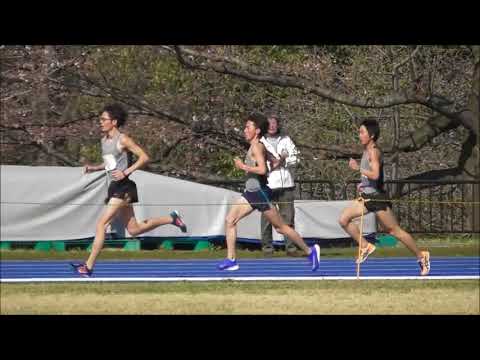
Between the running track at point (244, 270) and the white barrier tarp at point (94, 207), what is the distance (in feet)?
6.45

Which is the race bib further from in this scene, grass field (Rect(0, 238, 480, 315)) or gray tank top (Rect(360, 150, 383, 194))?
gray tank top (Rect(360, 150, 383, 194))

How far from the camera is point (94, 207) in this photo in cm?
1908

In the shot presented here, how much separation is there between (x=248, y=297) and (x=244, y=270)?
10.8ft

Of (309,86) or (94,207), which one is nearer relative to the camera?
(94,207)

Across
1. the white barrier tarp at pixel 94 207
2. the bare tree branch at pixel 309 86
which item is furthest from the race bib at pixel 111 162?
the bare tree branch at pixel 309 86

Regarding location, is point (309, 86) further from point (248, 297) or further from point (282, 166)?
point (248, 297)

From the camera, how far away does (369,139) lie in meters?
14.1

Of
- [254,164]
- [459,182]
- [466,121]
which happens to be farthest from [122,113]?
[466,121]

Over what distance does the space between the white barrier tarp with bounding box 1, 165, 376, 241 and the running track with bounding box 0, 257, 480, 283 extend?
1.97 m

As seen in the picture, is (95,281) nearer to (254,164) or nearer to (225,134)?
(254,164)

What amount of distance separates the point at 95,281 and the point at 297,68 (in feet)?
34.0

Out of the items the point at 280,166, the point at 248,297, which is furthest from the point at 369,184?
the point at 248,297

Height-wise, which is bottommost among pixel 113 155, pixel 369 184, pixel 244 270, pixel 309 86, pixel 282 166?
pixel 244 270

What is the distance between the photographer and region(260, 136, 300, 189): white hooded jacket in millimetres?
16819
